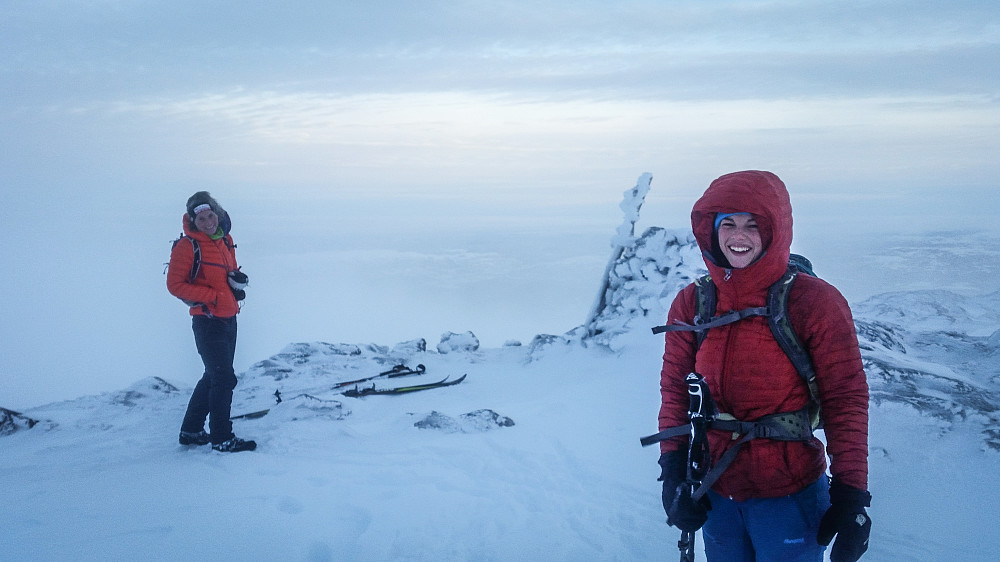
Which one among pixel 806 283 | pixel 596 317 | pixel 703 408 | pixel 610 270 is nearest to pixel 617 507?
pixel 703 408

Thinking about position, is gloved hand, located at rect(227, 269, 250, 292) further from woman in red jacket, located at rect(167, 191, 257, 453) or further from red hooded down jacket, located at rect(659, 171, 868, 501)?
red hooded down jacket, located at rect(659, 171, 868, 501)

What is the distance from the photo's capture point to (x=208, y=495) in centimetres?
500

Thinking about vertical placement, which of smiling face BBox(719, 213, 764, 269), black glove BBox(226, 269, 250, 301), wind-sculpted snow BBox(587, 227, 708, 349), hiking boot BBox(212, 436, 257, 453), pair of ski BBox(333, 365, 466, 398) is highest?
smiling face BBox(719, 213, 764, 269)

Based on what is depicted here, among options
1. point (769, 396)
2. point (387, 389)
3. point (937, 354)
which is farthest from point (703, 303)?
point (937, 354)

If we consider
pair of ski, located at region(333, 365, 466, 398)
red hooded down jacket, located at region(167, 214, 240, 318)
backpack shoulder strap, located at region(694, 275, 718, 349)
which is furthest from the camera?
pair of ski, located at region(333, 365, 466, 398)

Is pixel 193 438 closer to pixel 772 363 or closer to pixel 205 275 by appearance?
pixel 205 275

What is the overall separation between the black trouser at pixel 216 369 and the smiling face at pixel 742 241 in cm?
485

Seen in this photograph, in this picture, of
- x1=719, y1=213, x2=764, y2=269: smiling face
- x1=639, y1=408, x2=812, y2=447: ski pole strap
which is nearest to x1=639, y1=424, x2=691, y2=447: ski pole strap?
x1=639, y1=408, x2=812, y2=447: ski pole strap

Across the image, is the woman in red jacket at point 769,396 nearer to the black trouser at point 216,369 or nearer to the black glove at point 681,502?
the black glove at point 681,502

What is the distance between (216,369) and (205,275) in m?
0.91

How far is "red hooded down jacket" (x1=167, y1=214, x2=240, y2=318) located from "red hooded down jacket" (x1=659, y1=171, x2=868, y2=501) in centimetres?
461

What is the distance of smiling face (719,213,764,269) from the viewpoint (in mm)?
2531

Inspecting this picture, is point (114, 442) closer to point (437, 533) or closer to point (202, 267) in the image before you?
point (202, 267)

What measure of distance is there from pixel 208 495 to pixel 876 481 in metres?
5.82
